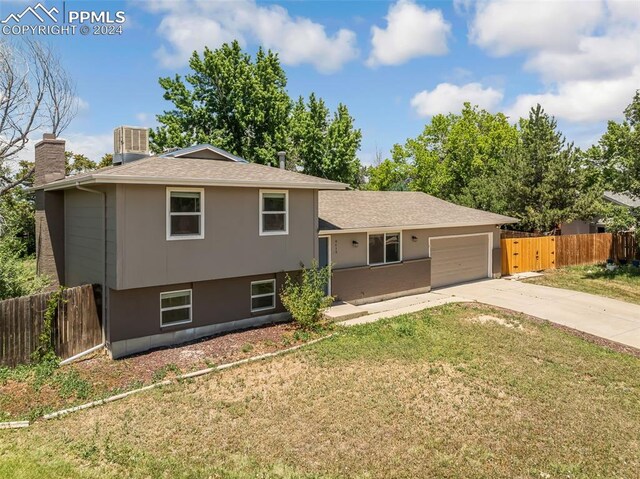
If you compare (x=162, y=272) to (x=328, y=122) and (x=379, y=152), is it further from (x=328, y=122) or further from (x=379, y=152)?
(x=379, y=152)

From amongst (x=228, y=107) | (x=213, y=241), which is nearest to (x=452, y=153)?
(x=228, y=107)

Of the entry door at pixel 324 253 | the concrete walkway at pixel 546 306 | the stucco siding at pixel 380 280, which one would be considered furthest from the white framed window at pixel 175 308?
the stucco siding at pixel 380 280

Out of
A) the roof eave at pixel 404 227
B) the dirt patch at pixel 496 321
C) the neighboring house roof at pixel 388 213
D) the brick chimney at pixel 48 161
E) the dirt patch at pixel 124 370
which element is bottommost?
the dirt patch at pixel 124 370

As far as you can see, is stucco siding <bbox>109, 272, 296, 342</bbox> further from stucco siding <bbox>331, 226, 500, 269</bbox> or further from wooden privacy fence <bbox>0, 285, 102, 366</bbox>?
stucco siding <bbox>331, 226, 500, 269</bbox>

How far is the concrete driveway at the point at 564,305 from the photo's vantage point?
40.8ft

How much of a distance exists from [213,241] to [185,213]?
98cm

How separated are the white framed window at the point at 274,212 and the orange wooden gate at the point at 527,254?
1277 centimetres

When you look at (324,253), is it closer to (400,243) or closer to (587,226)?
(400,243)

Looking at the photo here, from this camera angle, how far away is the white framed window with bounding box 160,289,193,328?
1064 centimetres

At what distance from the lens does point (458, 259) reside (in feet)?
60.6

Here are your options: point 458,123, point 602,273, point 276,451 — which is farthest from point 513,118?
point 276,451

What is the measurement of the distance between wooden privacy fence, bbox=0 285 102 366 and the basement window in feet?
29.0

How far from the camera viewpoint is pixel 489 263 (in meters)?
19.7

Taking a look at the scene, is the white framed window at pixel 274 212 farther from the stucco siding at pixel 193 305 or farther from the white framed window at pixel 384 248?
the white framed window at pixel 384 248
